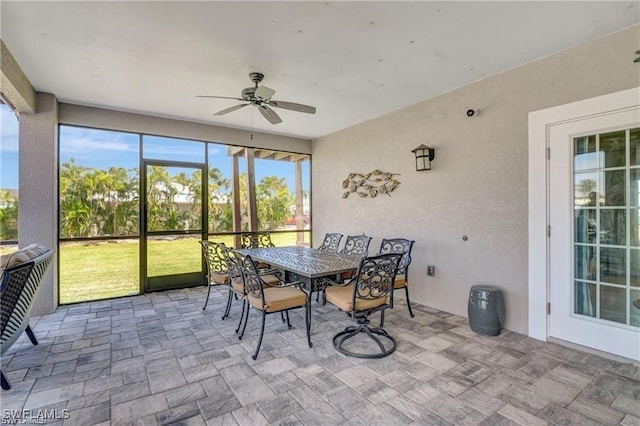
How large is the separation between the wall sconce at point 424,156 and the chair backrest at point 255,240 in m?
2.77

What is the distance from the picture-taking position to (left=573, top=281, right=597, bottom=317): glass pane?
9.58 feet

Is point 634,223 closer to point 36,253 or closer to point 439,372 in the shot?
point 439,372

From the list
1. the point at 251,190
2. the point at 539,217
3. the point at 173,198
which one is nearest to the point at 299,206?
the point at 251,190

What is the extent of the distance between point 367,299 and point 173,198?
12.6 ft

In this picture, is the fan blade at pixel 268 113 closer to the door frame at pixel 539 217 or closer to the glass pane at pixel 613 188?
the door frame at pixel 539 217

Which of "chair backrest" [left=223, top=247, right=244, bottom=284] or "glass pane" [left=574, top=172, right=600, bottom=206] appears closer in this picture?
"glass pane" [left=574, top=172, right=600, bottom=206]

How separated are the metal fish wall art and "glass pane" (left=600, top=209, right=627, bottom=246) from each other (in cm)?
236

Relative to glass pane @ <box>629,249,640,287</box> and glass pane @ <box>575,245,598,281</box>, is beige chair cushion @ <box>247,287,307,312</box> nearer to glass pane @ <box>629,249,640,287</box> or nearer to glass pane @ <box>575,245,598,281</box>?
glass pane @ <box>575,245,598,281</box>

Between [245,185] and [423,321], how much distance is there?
152 inches

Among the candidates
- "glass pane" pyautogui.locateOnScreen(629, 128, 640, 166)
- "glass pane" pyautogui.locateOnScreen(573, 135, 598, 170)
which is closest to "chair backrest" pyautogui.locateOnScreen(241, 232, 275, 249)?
"glass pane" pyautogui.locateOnScreen(573, 135, 598, 170)

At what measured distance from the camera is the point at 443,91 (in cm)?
396

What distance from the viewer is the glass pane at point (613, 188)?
2744 mm

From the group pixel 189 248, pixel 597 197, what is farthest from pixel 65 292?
pixel 597 197

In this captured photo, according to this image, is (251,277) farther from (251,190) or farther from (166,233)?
(251,190)
